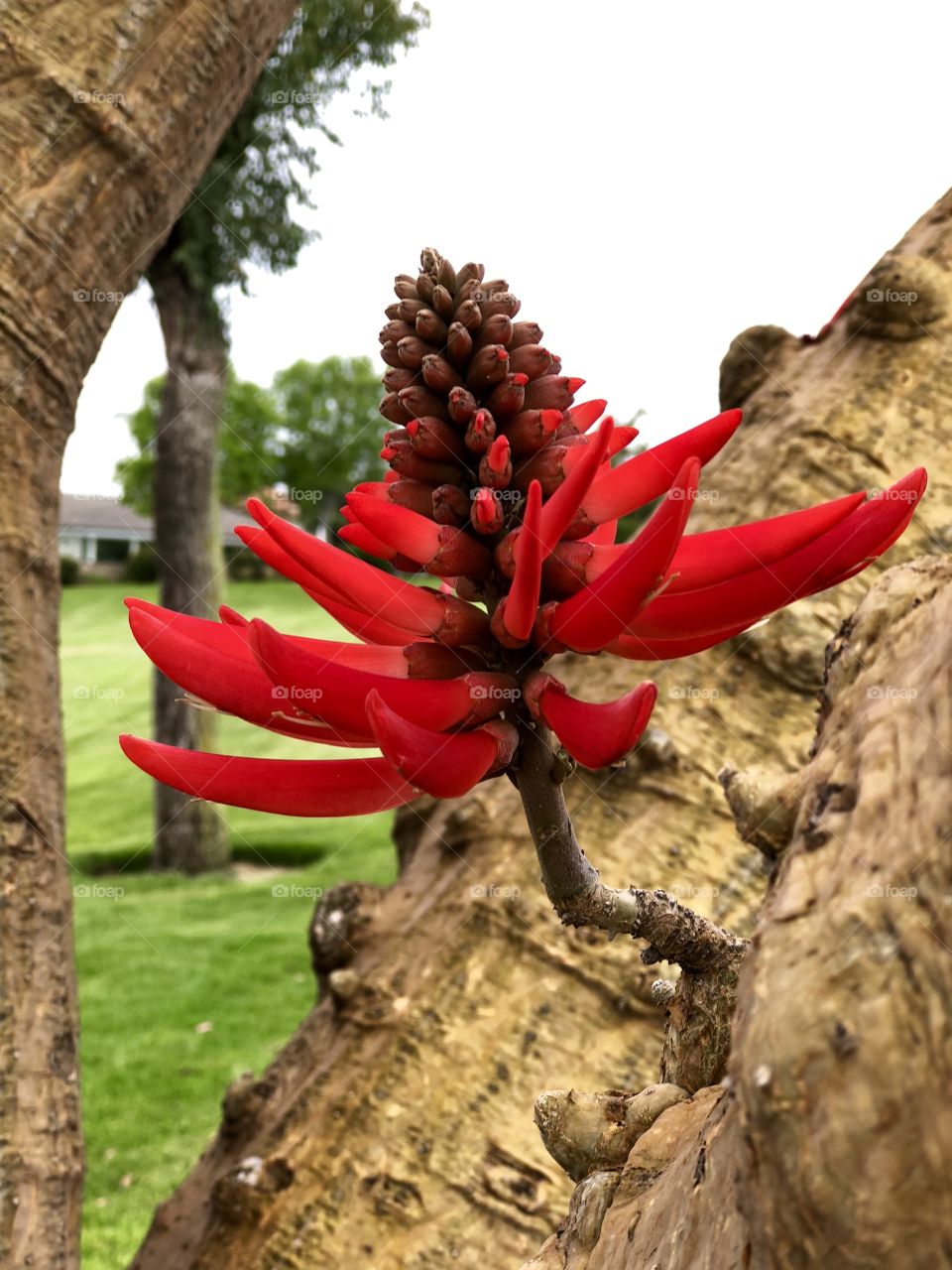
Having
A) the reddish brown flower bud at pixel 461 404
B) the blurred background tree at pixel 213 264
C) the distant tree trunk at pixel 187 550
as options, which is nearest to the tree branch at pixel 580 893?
the reddish brown flower bud at pixel 461 404

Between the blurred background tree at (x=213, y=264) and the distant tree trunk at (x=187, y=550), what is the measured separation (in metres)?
0.01

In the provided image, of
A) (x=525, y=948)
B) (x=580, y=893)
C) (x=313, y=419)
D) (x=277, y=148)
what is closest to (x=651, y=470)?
(x=580, y=893)

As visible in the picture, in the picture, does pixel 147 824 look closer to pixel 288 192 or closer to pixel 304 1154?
pixel 288 192

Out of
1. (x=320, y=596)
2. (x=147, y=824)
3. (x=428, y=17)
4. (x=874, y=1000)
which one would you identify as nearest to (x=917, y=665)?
(x=874, y=1000)

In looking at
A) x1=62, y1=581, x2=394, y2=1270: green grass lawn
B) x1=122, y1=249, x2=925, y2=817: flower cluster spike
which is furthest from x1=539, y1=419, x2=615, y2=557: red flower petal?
x1=62, y1=581, x2=394, y2=1270: green grass lawn

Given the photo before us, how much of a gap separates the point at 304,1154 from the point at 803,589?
1333 millimetres

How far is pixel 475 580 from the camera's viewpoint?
2.64ft

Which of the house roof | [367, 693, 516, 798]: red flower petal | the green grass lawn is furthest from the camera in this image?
the house roof

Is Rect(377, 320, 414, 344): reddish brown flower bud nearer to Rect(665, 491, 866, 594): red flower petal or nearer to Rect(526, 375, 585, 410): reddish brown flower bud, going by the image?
Rect(526, 375, 585, 410): reddish brown flower bud

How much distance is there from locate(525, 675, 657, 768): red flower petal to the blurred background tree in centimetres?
467

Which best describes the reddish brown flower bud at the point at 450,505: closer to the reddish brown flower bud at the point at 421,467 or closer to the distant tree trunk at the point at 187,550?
the reddish brown flower bud at the point at 421,467

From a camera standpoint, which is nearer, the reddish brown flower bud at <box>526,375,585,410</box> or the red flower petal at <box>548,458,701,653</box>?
the red flower petal at <box>548,458,701,653</box>

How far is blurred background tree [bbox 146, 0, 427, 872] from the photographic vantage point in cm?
625

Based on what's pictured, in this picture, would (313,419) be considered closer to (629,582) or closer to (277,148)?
→ (277,148)
